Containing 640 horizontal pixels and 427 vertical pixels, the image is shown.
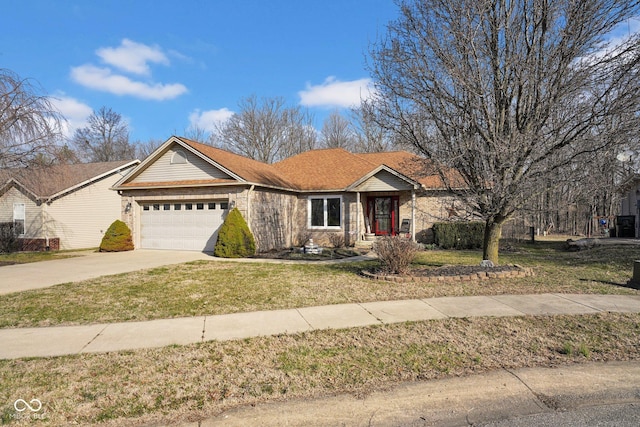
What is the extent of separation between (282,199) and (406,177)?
5.76 metres

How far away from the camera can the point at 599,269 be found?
1021 centimetres

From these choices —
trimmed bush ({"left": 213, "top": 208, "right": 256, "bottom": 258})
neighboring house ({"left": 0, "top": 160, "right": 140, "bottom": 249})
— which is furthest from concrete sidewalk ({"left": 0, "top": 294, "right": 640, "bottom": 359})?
neighboring house ({"left": 0, "top": 160, "right": 140, "bottom": 249})

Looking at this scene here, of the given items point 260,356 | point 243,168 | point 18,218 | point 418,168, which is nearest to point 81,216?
point 18,218

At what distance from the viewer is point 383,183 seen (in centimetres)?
A: 1681

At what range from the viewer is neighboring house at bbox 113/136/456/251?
15.5 m

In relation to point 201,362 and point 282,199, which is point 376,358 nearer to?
point 201,362

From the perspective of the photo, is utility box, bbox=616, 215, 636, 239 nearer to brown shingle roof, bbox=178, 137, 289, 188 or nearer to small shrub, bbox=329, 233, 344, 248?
small shrub, bbox=329, 233, 344, 248

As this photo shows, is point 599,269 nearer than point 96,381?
No

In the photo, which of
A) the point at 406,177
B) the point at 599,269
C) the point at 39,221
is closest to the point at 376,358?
the point at 599,269

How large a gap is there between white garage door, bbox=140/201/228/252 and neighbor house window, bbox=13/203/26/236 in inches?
325

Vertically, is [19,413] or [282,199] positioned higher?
[282,199]

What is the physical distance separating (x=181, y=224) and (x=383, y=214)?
31.0 feet

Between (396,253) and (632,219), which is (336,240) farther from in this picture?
(632,219)

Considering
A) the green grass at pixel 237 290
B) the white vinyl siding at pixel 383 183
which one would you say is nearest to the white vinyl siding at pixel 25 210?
the green grass at pixel 237 290
